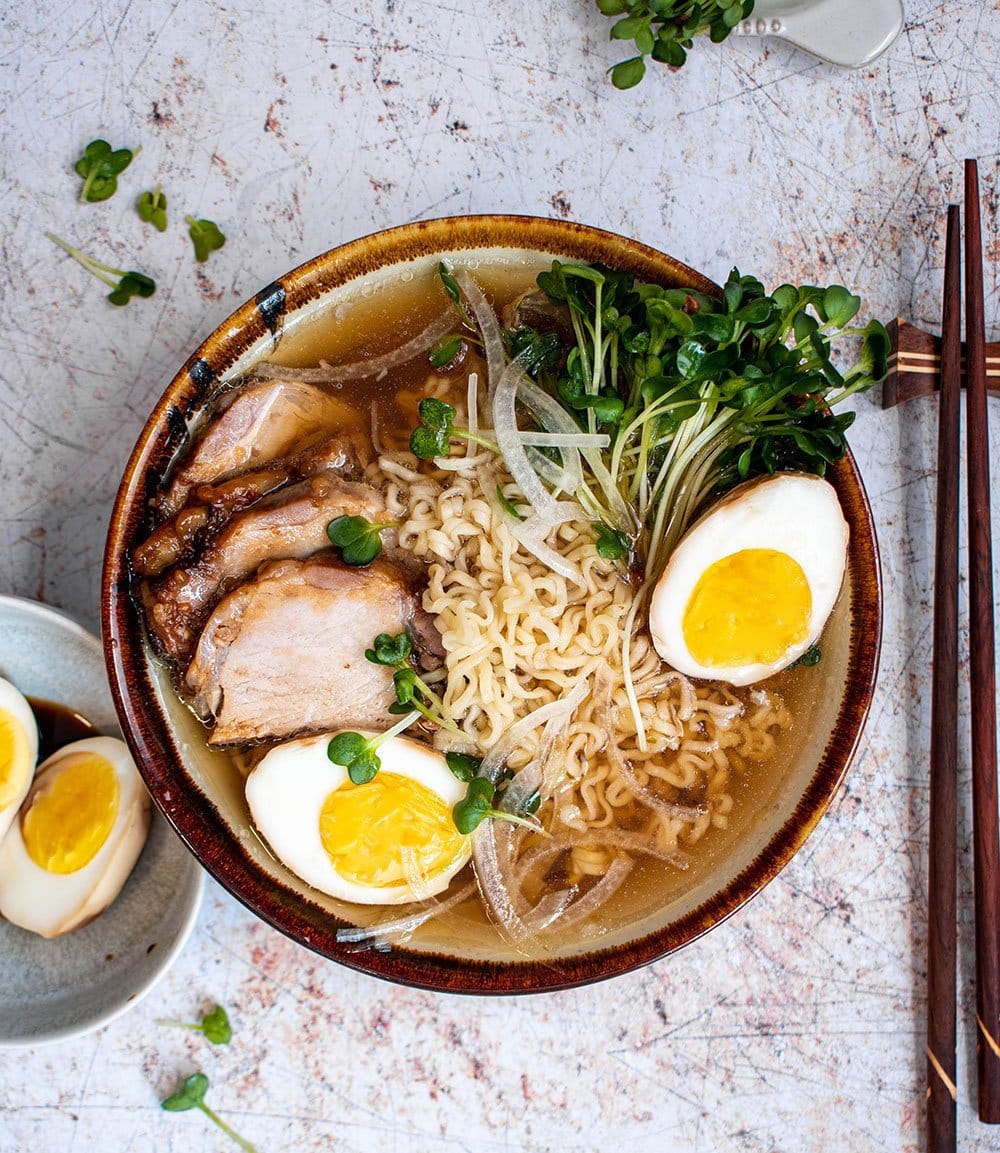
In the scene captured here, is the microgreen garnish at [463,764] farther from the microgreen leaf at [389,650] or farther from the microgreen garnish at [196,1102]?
the microgreen garnish at [196,1102]

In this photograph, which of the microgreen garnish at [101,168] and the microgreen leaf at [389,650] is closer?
the microgreen leaf at [389,650]

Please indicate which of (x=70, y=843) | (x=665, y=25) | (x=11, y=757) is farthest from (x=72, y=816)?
(x=665, y=25)

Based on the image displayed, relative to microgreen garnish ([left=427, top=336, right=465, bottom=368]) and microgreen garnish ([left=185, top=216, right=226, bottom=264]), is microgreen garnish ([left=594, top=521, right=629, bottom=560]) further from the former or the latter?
microgreen garnish ([left=185, top=216, right=226, bottom=264])

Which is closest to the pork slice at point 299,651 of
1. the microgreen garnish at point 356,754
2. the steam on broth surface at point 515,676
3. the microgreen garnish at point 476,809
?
the steam on broth surface at point 515,676

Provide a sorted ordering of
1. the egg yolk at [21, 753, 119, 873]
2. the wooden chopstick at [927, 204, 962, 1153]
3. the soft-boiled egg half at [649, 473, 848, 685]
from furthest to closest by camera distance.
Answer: the wooden chopstick at [927, 204, 962, 1153] → the egg yolk at [21, 753, 119, 873] → the soft-boiled egg half at [649, 473, 848, 685]

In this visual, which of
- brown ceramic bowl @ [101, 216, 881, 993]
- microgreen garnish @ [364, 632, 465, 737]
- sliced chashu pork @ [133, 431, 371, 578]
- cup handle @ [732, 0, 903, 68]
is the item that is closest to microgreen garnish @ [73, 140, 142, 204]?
brown ceramic bowl @ [101, 216, 881, 993]

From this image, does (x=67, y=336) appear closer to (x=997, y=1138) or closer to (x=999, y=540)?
(x=999, y=540)
